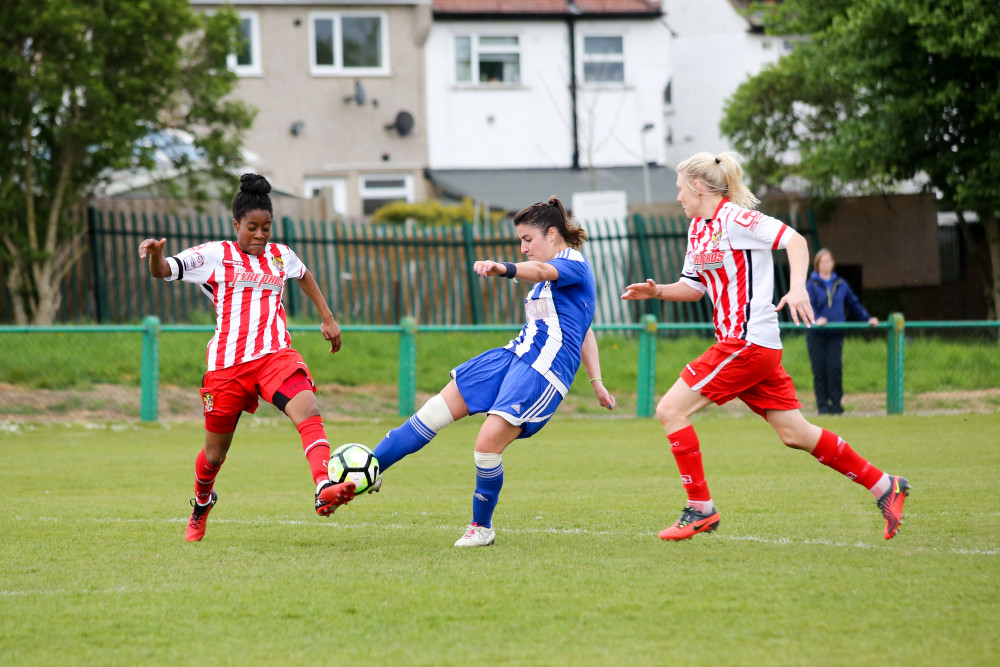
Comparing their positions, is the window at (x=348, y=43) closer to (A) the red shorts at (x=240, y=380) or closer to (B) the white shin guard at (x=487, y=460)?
(A) the red shorts at (x=240, y=380)

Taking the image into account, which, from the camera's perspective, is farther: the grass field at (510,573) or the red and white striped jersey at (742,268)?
the red and white striped jersey at (742,268)

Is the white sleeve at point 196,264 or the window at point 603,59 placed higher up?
the window at point 603,59

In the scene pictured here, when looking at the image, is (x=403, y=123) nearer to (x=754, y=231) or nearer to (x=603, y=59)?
(x=603, y=59)

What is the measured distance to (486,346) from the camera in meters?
16.3

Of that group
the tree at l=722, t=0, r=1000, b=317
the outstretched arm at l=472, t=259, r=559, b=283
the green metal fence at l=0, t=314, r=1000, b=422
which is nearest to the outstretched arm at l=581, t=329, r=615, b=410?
the outstretched arm at l=472, t=259, r=559, b=283

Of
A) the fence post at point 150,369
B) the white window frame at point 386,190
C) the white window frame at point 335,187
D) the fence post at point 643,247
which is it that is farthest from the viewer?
the white window frame at point 386,190

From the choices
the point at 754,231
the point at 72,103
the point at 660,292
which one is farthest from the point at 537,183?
the point at 754,231

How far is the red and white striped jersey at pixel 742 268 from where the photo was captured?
18.4 ft

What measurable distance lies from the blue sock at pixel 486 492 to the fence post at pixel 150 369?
26.7 ft

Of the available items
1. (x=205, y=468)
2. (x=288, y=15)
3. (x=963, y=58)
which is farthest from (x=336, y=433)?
(x=288, y=15)

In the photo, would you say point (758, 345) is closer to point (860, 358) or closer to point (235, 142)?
point (860, 358)

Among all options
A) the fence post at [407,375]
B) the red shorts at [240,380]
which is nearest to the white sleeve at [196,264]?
the red shorts at [240,380]

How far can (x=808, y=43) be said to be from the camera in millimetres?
21156

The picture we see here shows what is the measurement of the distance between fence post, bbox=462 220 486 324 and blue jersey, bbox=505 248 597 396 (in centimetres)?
1304
